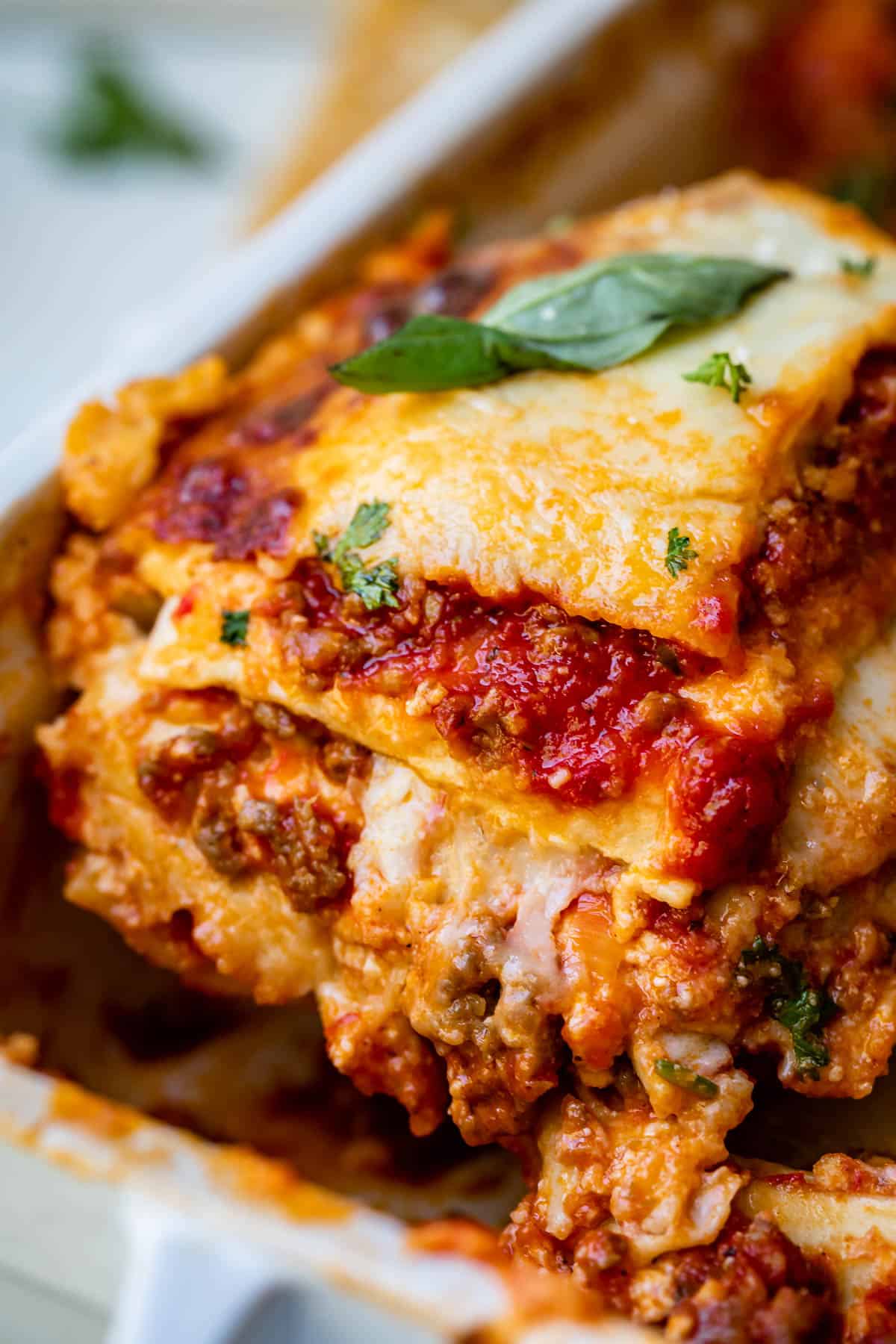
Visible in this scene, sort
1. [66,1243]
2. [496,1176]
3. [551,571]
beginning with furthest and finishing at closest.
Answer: [496,1176] → [551,571] → [66,1243]

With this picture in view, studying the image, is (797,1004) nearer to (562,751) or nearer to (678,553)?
(562,751)

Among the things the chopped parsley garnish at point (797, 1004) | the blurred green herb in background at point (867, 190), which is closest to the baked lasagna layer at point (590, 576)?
the chopped parsley garnish at point (797, 1004)

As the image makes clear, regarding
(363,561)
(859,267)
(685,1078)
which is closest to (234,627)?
(363,561)

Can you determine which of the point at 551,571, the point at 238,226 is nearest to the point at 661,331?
the point at 551,571

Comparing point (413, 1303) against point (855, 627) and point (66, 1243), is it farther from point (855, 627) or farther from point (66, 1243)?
point (855, 627)

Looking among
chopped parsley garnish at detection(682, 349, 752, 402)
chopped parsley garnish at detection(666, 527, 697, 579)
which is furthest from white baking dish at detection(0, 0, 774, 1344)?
chopped parsley garnish at detection(682, 349, 752, 402)

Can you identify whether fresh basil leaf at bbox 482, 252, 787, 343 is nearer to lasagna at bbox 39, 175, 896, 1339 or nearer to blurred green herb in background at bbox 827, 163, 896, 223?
lasagna at bbox 39, 175, 896, 1339

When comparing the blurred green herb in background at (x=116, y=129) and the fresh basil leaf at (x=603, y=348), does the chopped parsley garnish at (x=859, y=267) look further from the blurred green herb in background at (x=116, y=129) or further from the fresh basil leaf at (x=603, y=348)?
the blurred green herb in background at (x=116, y=129)
